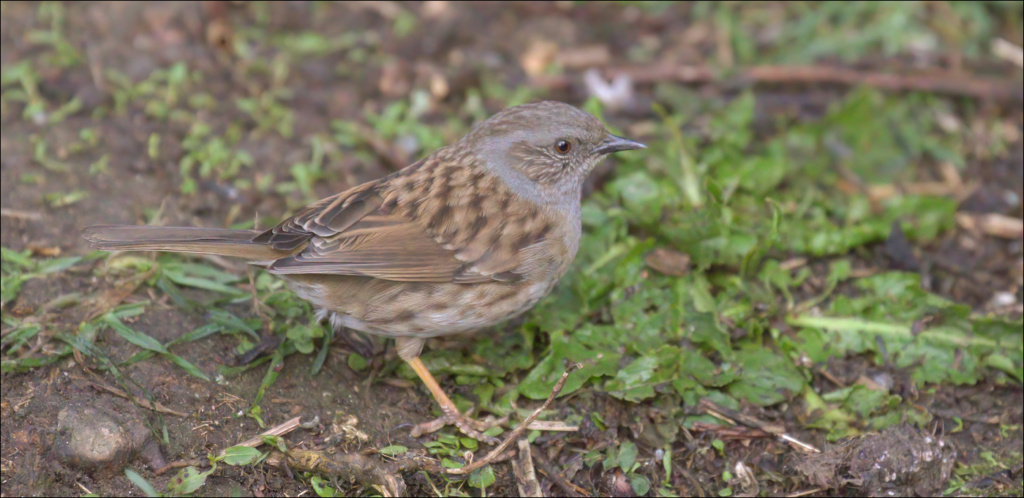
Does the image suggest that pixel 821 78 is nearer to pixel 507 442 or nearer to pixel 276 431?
pixel 507 442

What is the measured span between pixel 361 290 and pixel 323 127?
7.73 feet

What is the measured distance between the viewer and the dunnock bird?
4.18 metres

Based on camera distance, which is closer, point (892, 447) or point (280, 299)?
point (892, 447)

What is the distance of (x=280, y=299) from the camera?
15.9 ft

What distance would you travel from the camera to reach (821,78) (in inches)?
269

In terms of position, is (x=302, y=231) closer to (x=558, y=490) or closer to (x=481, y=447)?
(x=481, y=447)

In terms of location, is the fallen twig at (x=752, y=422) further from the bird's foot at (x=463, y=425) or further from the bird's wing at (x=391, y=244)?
the bird's wing at (x=391, y=244)

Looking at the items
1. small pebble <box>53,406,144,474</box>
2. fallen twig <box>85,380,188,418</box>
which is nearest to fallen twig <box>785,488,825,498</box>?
fallen twig <box>85,380,188,418</box>

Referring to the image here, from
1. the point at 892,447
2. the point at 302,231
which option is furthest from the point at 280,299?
the point at 892,447

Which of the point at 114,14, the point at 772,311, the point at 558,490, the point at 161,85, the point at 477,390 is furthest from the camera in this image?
the point at 114,14

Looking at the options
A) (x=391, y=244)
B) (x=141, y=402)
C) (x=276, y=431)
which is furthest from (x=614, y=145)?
(x=141, y=402)

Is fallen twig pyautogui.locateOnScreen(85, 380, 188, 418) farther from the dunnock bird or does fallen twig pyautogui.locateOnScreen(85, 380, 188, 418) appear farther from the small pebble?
the dunnock bird

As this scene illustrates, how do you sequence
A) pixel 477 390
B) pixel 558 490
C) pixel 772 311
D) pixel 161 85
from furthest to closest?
1. pixel 161 85
2. pixel 772 311
3. pixel 477 390
4. pixel 558 490

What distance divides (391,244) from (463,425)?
949mm
